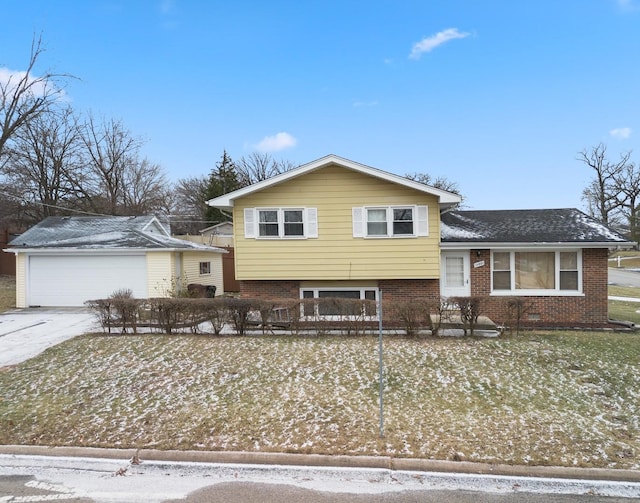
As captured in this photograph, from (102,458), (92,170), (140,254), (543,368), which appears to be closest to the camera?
(102,458)

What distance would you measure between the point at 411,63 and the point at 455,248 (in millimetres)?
9033

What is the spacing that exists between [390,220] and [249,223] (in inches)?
177

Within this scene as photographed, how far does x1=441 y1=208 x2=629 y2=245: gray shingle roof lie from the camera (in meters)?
12.1

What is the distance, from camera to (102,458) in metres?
4.57

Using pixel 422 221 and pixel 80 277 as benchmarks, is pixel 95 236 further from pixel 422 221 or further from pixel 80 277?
pixel 422 221

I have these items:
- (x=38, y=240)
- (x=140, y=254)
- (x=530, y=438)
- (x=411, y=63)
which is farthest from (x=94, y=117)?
(x=530, y=438)

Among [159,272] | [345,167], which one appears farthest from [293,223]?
[159,272]

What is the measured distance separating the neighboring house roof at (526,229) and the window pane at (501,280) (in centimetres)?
106

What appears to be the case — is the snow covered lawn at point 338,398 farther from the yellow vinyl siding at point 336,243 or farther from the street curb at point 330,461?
the yellow vinyl siding at point 336,243

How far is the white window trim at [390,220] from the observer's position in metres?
12.1

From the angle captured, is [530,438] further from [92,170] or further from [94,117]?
[94,117]

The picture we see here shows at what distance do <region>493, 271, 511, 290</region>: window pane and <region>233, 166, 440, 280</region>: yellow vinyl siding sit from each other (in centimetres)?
205

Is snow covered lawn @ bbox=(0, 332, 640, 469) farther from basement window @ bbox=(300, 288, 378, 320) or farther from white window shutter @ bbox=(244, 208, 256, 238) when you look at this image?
white window shutter @ bbox=(244, 208, 256, 238)

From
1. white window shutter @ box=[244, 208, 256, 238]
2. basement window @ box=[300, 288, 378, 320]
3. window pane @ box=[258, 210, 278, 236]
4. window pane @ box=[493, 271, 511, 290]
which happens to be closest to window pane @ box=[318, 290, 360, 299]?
window pane @ box=[258, 210, 278, 236]
